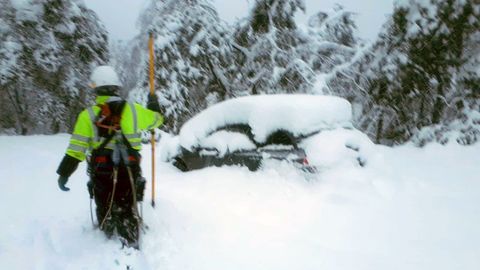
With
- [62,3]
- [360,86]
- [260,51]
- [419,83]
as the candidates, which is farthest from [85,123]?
[62,3]

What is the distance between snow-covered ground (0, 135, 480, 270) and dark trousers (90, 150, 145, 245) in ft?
0.57

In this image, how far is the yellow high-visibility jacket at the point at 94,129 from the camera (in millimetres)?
3816

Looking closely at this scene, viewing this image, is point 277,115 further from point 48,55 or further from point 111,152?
point 48,55

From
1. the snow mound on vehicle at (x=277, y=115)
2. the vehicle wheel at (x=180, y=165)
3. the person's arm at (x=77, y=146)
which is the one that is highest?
the snow mound on vehicle at (x=277, y=115)

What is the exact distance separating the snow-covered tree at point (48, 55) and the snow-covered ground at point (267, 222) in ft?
36.7

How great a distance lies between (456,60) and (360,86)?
3496 mm

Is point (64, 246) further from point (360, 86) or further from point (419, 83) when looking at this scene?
point (419, 83)

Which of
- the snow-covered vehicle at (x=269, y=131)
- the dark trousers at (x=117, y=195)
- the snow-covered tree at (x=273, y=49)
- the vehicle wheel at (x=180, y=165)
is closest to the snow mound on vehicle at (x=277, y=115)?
the snow-covered vehicle at (x=269, y=131)

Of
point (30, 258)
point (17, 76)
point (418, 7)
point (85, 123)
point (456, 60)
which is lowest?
point (30, 258)

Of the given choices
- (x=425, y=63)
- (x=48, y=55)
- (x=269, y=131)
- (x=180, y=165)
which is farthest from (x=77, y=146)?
(x=48, y=55)

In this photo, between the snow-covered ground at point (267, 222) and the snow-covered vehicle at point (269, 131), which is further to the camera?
the snow-covered vehicle at point (269, 131)

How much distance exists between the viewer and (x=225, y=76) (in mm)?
16078

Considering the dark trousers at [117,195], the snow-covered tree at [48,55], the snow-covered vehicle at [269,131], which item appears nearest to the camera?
the dark trousers at [117,195]

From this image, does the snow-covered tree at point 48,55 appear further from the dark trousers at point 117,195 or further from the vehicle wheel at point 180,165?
the dark trousers at point 117,195
